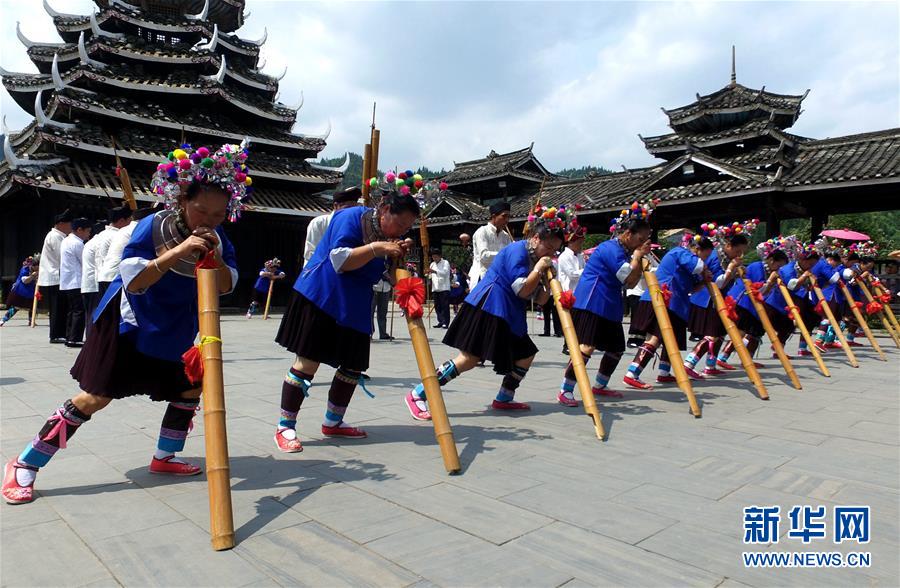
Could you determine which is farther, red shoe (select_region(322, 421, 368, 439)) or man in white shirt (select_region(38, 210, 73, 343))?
man in white shirt (select_region(38, 210, 73, 343))

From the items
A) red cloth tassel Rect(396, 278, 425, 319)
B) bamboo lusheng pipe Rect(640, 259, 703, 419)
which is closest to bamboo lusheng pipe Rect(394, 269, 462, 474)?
red cloth tassel Rect(396, 278, 425, 319)

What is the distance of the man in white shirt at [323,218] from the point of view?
19.5 ft

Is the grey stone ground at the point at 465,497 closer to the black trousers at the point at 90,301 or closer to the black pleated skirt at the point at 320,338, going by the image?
the black pleated skirt at the point at 320,338

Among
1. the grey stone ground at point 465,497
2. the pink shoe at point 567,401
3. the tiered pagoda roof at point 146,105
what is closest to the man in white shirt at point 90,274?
the grey stone ground at point 465,497

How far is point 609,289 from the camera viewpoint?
19.2ft

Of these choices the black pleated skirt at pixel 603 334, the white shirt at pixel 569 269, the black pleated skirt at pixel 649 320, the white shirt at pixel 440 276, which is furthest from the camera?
the white shirt at pixel 440 276

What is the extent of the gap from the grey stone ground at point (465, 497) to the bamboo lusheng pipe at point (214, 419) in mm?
94

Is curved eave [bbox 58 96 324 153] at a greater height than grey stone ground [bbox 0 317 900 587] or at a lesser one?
greater

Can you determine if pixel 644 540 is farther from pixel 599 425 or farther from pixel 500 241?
pixel 500 241

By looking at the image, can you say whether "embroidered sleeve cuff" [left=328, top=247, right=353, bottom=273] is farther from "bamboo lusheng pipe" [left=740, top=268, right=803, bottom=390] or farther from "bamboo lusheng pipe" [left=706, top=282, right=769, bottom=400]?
"bamboo lusheng pipe" [left=740, top=268, right=803, bottom=390]

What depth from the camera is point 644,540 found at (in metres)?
2.57

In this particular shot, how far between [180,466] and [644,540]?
2575 millimetres

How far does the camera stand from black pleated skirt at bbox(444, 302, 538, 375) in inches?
192

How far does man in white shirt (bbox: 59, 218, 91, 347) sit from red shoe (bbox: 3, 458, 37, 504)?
7.32 metres
